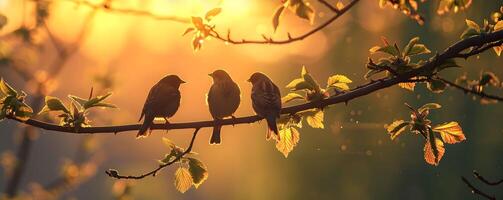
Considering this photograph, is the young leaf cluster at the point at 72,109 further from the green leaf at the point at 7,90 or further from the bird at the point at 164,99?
the bird at the point at 164,99

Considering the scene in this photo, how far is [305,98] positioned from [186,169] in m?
0.79

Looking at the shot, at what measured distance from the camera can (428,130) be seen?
383 centimetres

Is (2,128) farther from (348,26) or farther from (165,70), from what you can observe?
(348,26)

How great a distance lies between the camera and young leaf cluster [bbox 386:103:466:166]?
3.81 m

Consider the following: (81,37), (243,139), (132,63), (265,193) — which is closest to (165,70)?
(132,63)

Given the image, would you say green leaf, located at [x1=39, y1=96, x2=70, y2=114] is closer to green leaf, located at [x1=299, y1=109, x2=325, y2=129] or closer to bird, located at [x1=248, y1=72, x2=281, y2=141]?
bird, located at [x1=248, y1=72, x2=281, y2=141]

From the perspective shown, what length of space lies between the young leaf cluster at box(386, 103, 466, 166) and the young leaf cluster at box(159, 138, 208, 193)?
1.02 meters

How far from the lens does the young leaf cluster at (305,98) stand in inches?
153

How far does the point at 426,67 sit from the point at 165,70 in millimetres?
44585

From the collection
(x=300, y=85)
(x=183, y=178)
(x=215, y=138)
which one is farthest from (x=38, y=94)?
(x=300, y=85)

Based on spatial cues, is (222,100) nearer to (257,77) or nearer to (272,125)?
(257,77)

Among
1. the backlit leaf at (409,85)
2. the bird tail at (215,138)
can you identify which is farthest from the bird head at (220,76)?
the backlit leaf at (409,85)

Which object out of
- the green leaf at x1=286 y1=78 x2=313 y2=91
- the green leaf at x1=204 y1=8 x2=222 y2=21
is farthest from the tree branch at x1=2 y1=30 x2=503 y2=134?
the green leaf at x1=204 y1=8 x2=222 y2=21

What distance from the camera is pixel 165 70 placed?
156 feet
